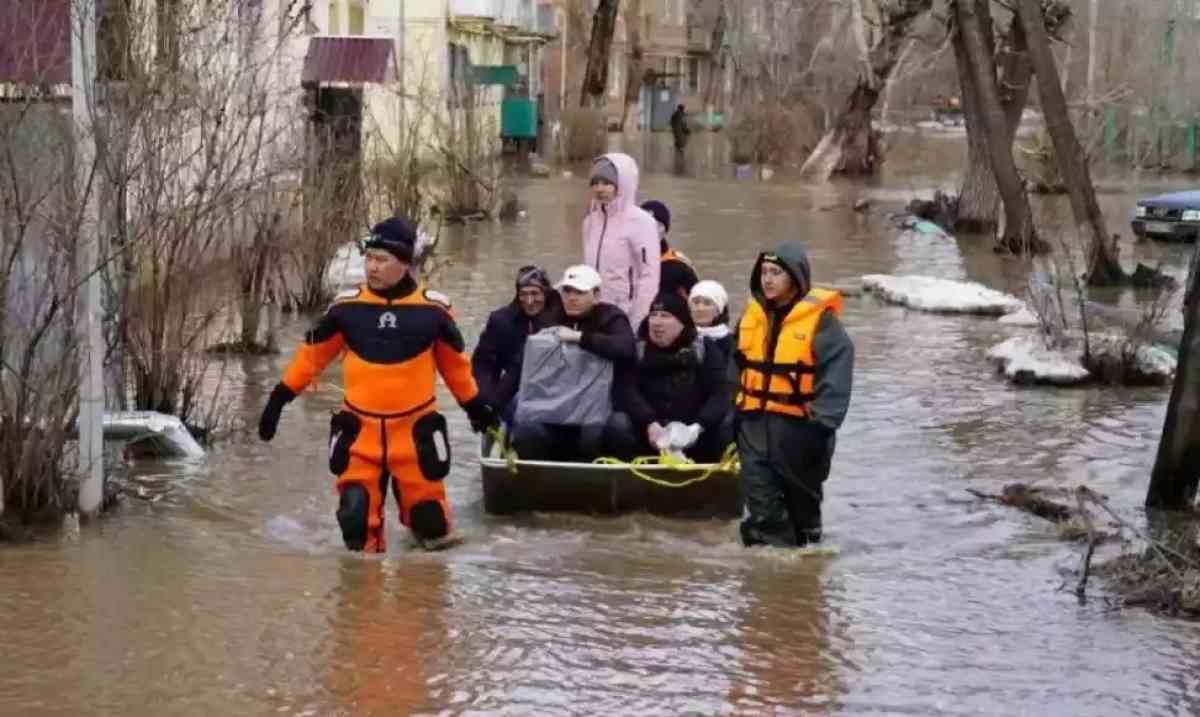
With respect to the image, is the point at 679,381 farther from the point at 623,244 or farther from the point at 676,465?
the point at 623,244

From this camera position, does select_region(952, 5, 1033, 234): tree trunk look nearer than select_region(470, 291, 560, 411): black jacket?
No

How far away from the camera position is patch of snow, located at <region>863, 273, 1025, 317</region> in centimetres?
1858

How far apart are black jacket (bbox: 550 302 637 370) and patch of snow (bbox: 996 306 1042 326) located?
8.87 metres

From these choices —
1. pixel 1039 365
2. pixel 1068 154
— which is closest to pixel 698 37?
pixel 1068 154

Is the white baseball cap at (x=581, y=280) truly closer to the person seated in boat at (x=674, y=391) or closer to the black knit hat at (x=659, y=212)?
the person seated in boat at (x=674, y=391)

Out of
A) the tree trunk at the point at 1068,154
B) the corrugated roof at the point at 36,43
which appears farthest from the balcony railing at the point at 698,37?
the corrugated roof at the point at 36,43

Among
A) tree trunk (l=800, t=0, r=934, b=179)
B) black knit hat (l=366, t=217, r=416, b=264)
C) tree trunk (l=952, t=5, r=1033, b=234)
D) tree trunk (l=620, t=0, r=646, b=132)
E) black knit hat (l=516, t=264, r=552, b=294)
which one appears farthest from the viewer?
tree trunk (l=620, t=0, r=646, b=132)

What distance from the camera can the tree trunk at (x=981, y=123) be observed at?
93.5ft

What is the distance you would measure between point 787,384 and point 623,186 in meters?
2.65

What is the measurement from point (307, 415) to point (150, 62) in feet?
10.2

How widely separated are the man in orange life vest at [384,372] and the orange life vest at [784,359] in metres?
1.23

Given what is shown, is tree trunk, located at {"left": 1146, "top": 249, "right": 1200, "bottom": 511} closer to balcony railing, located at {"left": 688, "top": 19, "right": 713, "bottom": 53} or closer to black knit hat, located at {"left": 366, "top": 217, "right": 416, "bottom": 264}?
black knit hat, located at {"left": 366, "top": 217, "right": 416, "bottom": 264}

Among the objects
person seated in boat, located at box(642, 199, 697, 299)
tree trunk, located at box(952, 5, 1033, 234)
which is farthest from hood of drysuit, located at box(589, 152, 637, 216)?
tree trunk, located at box(952, 5, 1033, 234)

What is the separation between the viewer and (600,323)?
30.4 feet
